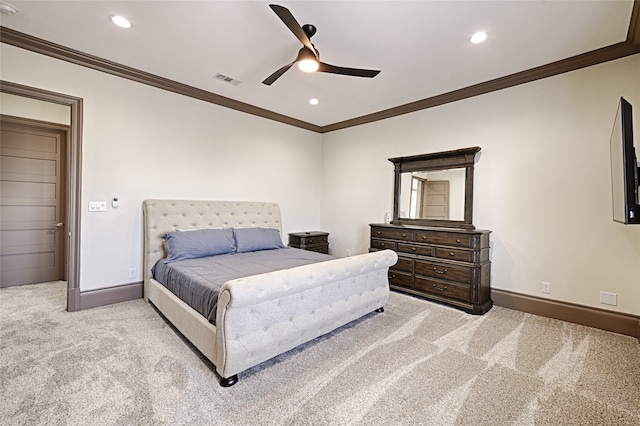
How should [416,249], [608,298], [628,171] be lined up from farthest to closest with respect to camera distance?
[416,249], [608,298], [628,171]

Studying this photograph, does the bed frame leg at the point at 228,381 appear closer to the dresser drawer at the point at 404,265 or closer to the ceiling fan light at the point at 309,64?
the ceiling fan light at the point at 309,64

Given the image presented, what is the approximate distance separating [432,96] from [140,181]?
4.19m

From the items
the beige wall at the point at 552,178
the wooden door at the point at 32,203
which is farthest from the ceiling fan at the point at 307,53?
the wooden door at the point at 32,203

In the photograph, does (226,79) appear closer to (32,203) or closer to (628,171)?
(32,203)

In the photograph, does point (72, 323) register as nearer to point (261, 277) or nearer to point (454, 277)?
point (261, 277)

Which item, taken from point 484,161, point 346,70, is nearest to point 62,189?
point 346,70

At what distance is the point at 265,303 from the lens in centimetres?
210

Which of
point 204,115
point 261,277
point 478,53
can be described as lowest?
point 261,277

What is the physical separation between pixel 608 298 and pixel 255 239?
13.5 feet

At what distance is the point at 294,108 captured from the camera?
191 inches

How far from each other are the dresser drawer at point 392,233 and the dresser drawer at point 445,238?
15 centimetres

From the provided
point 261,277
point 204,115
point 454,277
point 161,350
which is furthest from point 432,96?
point 161,350

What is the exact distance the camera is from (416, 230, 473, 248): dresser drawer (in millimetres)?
3506

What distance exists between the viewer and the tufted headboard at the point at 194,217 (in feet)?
11.9
